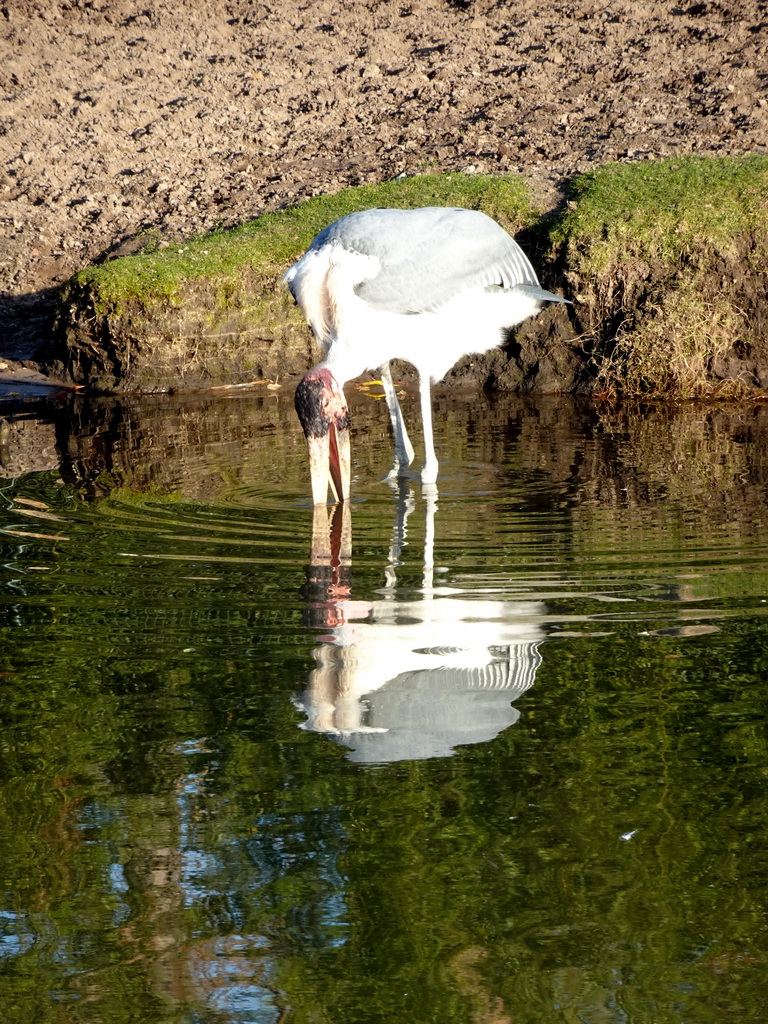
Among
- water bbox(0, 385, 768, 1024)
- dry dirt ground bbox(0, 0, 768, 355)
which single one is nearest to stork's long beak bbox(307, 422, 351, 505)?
water bbox(0, 385, 768, 1024)

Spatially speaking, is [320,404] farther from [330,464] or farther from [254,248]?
[254,248]

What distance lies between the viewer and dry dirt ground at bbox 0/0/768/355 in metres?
11.8

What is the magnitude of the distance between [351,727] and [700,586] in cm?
175

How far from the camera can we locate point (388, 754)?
375 centimetres

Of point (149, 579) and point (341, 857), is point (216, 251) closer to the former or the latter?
point (149, 579)

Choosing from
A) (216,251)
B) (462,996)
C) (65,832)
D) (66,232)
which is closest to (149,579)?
(65,832)

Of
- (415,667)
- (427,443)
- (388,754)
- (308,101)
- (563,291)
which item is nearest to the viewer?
(388,754)

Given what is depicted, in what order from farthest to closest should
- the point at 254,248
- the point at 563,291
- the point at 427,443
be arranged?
the point at 254,248 → the point at 563,291 → the point at 427,443

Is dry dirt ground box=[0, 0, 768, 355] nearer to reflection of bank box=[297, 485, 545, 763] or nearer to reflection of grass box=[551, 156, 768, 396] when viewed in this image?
reflection of grass box=[551, 156, 768, 396]

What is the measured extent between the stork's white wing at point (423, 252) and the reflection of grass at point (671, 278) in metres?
1.91

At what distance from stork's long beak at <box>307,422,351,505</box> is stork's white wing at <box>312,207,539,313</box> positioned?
75cm

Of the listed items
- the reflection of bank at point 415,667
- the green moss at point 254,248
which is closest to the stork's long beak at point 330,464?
the reflection of bank at point 415,667

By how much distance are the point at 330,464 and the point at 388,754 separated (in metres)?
3.25

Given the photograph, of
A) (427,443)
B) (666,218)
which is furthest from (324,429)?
(666,218)
